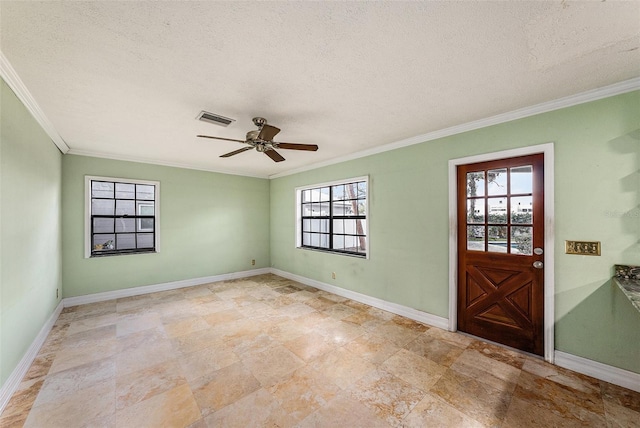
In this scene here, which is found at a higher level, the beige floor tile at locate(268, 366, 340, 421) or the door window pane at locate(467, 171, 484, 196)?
the door window pane at locate(467, 171, 484, 196)

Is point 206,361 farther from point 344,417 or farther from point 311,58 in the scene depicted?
point 311,58

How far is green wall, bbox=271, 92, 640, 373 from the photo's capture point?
209 centimetres

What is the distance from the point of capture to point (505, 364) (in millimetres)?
2389

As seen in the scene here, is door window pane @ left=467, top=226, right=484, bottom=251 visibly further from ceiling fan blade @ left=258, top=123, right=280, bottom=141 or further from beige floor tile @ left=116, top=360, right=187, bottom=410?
beige floor tile @ left=116, top=360, right=187, bottom=410

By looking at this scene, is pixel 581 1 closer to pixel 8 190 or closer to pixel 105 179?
pixel 8 190

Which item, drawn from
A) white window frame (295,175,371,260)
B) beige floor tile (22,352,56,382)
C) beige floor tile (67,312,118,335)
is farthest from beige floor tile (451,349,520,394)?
beige floor tile (67,312,118,335)

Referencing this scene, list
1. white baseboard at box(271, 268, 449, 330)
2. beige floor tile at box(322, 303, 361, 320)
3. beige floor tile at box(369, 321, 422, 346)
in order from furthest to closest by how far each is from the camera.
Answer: beige floor tile at box(322, 303, 361, 320) → white baseboard at box(271, 268, 449, 330) → beige floor tile at box(369, 321, 422, 346)

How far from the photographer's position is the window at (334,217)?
4.43m

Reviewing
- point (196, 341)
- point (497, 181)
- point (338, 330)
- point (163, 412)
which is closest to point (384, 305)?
point (338, 330)

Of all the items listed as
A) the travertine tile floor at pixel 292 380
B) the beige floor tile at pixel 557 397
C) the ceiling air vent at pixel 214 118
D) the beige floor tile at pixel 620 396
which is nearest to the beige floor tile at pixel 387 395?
the travertine tile floor at pixel 292 380

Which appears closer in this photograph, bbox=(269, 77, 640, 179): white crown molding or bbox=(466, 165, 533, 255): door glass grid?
bbox=(269, 77, 640, 179): white crown molding

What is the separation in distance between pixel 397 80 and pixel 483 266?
228 centimetres

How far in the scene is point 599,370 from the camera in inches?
85.7

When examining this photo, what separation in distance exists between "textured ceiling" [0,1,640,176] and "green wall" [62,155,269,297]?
1.72 m
